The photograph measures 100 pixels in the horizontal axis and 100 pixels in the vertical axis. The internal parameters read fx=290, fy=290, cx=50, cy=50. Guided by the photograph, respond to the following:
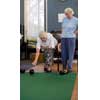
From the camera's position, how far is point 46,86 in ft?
14.4

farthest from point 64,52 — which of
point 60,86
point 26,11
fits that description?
point 26,11

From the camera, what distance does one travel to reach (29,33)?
29.2 feet

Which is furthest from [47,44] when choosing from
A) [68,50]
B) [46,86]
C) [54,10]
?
[54,10]

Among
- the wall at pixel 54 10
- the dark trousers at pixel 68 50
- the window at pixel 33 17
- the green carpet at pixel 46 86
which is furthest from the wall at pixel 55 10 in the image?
the green carpet at pixel 46 86

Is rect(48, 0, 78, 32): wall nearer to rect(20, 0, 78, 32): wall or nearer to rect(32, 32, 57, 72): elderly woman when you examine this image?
rect(20, 0, 78, 32): wall

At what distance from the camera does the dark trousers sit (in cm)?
560

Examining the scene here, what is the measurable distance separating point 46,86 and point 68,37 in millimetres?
Result: 1485

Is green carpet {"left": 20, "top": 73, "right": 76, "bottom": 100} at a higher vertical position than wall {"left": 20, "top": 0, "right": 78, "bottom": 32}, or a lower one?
lower

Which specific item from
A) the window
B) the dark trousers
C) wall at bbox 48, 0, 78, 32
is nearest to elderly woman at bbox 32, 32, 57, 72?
the dark trousers

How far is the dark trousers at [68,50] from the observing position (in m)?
5.60

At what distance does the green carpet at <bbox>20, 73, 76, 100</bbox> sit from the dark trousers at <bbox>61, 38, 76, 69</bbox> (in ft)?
1.27

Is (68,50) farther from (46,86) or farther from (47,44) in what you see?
(46,86)
